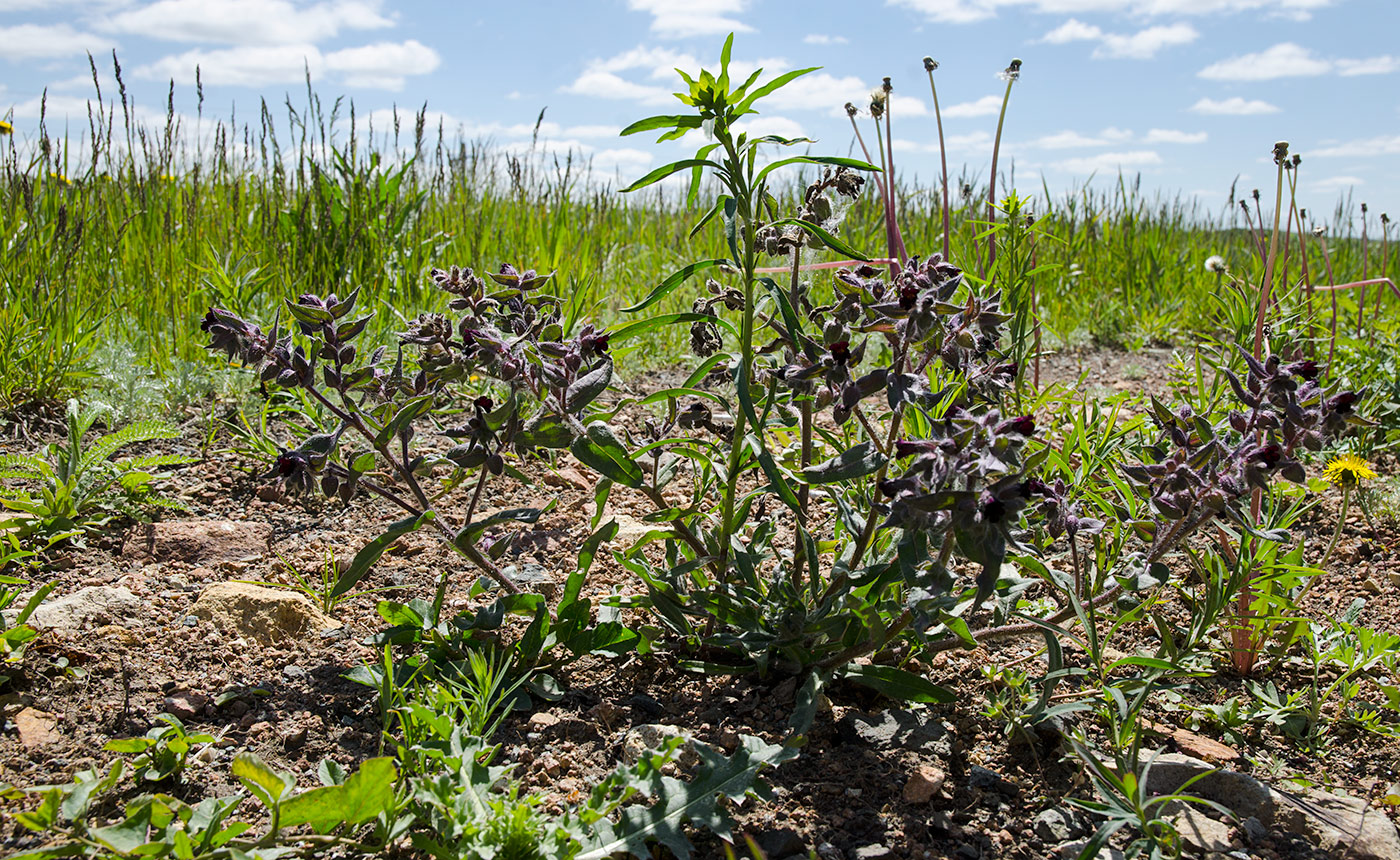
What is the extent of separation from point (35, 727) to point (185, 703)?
24 centimetres

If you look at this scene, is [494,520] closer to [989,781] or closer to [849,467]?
[849,467]

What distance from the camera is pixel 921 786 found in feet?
5.14

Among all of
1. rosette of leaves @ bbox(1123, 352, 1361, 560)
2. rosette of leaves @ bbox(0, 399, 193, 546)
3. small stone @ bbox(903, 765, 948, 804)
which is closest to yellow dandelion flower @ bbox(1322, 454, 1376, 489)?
rosette of leaves @ bbox(1123, 352, 1361, 560)

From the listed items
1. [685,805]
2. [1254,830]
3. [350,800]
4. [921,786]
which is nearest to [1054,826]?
[921,786]

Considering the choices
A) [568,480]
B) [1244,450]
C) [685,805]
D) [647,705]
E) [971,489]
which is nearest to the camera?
[971,489]

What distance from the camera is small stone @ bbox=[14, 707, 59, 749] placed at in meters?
1.60

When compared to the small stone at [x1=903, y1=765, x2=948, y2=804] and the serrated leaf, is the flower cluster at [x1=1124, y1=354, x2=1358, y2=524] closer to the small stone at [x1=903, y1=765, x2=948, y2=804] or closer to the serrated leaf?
the small stone at [x1=903, y1=765, x2=948, y2=804]

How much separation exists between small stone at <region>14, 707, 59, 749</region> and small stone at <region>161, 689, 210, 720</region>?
0.58ft

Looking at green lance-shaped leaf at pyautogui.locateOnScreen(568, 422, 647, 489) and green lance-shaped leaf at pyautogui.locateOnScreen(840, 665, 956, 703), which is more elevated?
green lance-shaped leaf at pyautogui.locateOnScreen(568, 422, 647, 489)

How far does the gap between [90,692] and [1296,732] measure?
2367 millimetres

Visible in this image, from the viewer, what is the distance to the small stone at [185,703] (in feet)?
5.62

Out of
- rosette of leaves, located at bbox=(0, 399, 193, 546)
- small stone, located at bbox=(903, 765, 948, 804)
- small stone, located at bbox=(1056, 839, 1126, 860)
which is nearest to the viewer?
small stone, located at bbox=(1056, 839, 1126, 860)

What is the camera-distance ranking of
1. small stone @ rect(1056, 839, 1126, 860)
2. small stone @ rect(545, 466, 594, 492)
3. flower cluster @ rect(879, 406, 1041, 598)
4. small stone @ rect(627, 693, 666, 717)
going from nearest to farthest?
1. flower cluster @ rect(879, 406, 1041, 598)
2. small stone @ rect(1056, 839, 1126, 860)
3. small stone @ rect(627, 693, 666, 717)
4. small stone @ rect(545, 466, 594, 492)

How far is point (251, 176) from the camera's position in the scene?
591 centimetres
